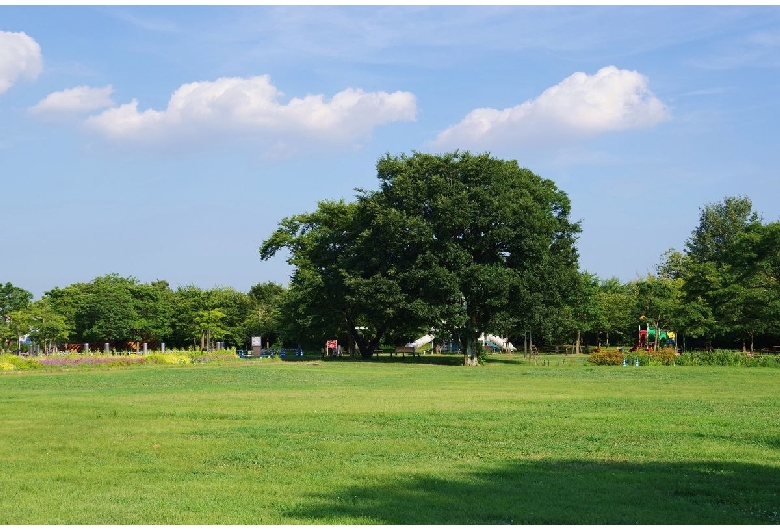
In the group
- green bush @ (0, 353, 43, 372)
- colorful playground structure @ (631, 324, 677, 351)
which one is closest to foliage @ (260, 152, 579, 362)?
colorful playground structure @ (631, 324, 677, 351)

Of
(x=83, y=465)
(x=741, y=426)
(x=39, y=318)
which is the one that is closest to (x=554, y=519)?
(x=83, y=465)

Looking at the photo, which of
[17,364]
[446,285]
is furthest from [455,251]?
[17,364]

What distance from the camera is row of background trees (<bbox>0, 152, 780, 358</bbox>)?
161 ft

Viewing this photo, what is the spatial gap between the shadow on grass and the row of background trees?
35.9 meters

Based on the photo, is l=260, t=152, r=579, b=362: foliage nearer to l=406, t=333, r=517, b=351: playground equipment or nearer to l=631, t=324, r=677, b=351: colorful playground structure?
l=631, t=324, r=677, b=351: colorful playground structure

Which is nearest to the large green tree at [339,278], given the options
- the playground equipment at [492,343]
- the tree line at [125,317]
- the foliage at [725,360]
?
the tree line at [125,317]

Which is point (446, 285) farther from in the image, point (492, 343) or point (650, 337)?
point (492, 343)

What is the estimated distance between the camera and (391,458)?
12.8 metres

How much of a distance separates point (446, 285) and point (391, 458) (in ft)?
114

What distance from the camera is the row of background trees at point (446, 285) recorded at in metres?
49.0

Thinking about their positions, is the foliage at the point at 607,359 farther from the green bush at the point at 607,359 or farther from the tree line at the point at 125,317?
the tree line at the point at 125,317

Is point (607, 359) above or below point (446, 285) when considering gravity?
below

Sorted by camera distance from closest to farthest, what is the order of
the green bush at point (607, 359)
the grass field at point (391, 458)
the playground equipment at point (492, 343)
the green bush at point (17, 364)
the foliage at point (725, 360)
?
the grass field at point (391, 458), the green bush at point (17, 364), the foliage at point (725, 360), the green bush at point (607, 359), the playground equipment at point (492, 343)

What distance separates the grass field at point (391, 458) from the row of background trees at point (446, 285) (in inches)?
949
